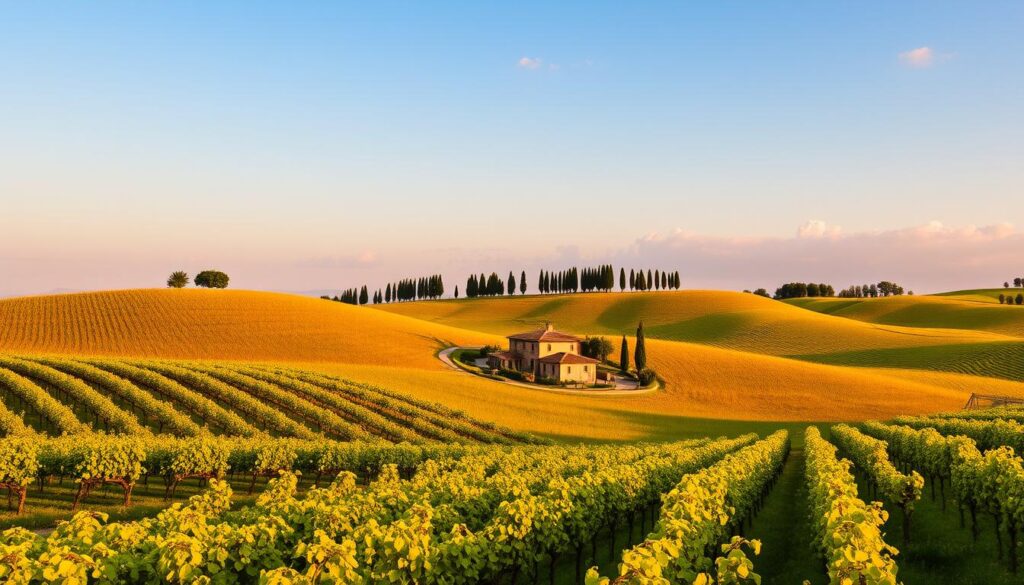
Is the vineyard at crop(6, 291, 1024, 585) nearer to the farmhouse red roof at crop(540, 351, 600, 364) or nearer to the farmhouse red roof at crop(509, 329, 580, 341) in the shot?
the farmhouse red roof at crop(540, 351, 600, 364)

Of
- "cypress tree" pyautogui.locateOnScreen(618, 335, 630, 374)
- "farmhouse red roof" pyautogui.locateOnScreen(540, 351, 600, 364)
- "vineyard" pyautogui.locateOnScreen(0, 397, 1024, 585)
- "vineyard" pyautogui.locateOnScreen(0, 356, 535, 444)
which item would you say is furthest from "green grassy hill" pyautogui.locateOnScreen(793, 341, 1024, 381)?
"vineyard" pyautogui.locateOnScreen(0, 356, 535, 444)

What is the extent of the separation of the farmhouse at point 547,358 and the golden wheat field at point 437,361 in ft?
32.0

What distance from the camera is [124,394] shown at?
146ft

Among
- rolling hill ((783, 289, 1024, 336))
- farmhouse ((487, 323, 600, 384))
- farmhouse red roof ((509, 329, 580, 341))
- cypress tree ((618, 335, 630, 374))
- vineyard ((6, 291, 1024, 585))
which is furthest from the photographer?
rolling hill ((783, 289, 1024, 336))

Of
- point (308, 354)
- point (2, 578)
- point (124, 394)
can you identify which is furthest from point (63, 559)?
point (308, 354)

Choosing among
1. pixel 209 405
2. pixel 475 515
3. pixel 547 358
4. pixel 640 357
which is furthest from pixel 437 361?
pixel 475 515

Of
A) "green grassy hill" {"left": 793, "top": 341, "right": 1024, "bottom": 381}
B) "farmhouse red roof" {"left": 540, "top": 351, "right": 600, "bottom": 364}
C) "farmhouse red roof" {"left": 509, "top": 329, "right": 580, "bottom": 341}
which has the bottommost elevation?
"green grassy hill" {"left": 793, "top": 341, "right": 1024, "bottom": 381}

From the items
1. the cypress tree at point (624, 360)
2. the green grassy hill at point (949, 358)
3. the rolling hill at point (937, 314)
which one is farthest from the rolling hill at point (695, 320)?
the cypress tree at point (624, 360)

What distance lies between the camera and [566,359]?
81438 mm

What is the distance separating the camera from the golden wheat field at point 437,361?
61.1 m

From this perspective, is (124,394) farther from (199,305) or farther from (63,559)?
(199,305)

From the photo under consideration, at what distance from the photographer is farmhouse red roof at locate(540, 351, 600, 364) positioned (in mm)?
81438

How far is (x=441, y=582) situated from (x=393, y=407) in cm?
4113

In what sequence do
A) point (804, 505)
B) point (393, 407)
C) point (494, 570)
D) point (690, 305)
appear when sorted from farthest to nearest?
point (690, 305)
point (393, 407)
point (804, 505)
point (494, 570)
